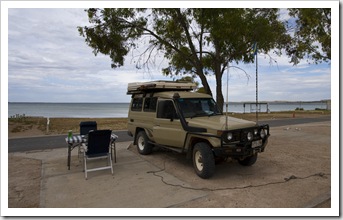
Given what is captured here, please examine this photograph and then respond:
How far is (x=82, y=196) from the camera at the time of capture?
15.0 ft

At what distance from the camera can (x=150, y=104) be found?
7.73 meters

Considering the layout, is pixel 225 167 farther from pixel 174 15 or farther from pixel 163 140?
pixel 174 15

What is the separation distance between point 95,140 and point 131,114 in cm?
312

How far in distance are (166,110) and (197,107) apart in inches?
34.1

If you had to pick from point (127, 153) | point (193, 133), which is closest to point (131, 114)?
point (127, 153)

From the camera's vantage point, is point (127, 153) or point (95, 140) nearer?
point (95, 140)

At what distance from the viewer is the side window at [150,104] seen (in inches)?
295

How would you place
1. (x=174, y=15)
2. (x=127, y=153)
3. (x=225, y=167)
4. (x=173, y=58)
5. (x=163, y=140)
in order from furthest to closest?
(x=173, y=58)
(x=174, y=15)
(x=127, y=153)
(x=163, y=140)
(x=225, y=167)

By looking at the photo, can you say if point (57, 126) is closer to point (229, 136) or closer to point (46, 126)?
point (46, 126)

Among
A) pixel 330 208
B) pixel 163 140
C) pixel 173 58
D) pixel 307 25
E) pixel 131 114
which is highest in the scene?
pixel 307 25

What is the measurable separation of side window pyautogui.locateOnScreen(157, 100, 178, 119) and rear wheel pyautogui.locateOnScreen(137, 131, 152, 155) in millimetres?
→ 1212

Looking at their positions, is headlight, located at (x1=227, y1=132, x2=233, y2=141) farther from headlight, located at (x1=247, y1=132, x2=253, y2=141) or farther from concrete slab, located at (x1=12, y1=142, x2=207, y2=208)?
concrete slab, located at (x1=12, y1=142, x2=207, y2=208)

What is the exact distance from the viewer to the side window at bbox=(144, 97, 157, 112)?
7.49 m

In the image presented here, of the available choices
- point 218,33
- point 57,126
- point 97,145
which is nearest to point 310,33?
point 218,33
